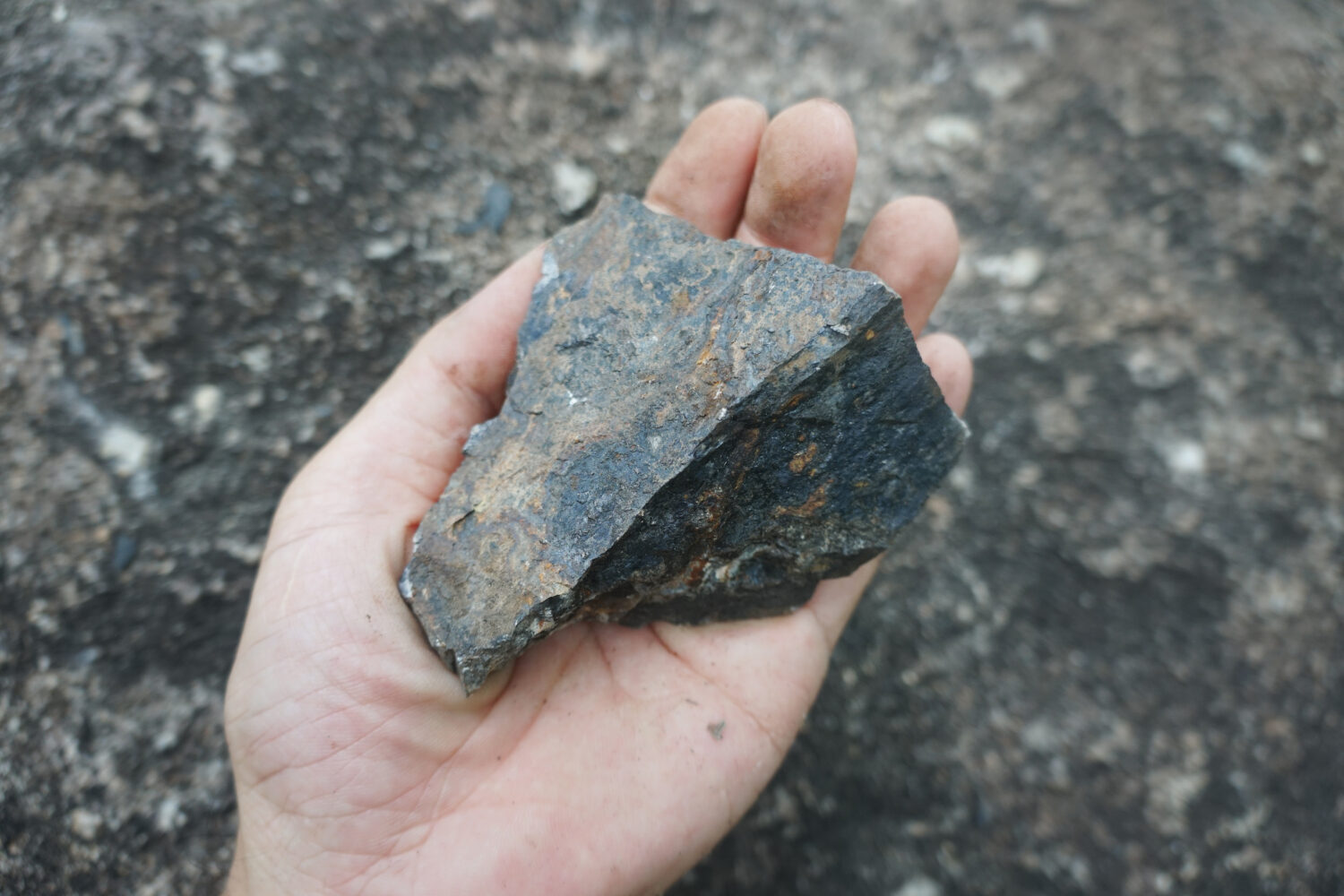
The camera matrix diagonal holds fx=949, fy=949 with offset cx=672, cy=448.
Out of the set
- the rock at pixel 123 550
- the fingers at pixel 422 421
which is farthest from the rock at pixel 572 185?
the rock at pixel 123 550

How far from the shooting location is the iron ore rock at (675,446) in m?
1.58

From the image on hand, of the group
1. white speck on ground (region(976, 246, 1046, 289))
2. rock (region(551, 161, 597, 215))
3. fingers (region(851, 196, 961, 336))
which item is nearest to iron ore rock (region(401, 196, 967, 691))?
fingers (region(851, 196, 961, 336))

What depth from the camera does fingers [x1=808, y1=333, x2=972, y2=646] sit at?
1975 millimetres

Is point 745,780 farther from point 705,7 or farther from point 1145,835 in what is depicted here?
point 705,7

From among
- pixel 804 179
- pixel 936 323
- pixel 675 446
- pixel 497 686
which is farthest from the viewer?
pixel 936 323

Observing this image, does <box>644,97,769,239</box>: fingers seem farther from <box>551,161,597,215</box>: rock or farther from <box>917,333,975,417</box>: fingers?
<box>917,333,975,417</box>: fingers

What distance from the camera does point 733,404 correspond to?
1.56 meters

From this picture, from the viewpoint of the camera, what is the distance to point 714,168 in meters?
2.05

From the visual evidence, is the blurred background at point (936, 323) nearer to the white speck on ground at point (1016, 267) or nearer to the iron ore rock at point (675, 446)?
the white speck on ground at point (1016, 267)

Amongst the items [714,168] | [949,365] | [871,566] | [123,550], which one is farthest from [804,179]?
[123,550]

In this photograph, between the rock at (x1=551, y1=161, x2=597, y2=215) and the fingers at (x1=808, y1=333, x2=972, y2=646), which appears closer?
the fingers at (x1=808, y1=333, x2=972, y2=646)

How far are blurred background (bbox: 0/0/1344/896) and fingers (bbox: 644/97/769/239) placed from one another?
415mm

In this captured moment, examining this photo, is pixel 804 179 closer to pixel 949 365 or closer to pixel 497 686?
pixel 949 365

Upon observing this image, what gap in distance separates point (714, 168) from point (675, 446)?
0.76 m
